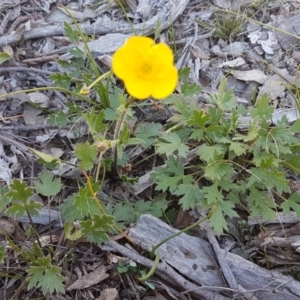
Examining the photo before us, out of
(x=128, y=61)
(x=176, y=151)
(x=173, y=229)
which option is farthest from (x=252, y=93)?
(x=128, y=61)

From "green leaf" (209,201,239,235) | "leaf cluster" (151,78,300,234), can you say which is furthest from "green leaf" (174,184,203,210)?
"green leaf" (209,201,239,235)

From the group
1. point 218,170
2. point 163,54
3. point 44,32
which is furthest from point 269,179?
point 44,32

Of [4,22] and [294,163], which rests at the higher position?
[4,22]

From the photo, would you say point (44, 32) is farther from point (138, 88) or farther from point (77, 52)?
point (138, 88)

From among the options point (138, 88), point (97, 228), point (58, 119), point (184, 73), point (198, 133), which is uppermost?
point (138, 88)

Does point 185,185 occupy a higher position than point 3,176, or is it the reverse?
point 185,185

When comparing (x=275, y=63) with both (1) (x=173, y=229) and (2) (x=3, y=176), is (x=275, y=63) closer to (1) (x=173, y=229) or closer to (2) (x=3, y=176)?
(1) (x=173, y=229)
